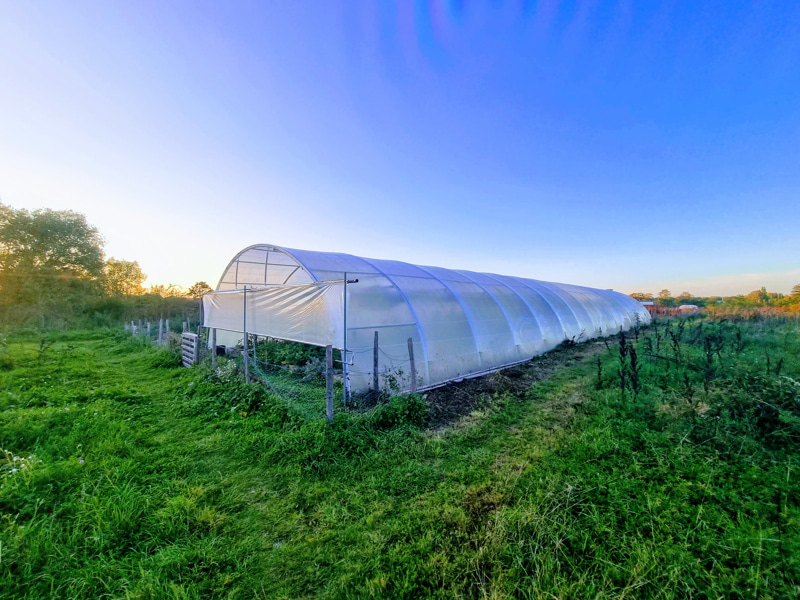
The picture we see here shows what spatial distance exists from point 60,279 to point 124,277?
7.44 m

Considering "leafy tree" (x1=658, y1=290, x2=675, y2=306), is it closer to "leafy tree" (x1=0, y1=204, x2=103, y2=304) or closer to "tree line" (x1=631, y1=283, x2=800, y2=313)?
"tree line" (x1=631, y1=283, x2=800, y2=313)

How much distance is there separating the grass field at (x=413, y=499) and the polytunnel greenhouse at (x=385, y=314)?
1.33 m

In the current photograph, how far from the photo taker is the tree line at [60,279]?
18.7 metres

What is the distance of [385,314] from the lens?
606 cm

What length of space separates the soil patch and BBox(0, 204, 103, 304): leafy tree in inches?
1047

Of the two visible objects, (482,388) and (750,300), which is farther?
(750,300)

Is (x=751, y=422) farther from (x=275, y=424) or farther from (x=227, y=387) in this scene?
(x=227, y=387)

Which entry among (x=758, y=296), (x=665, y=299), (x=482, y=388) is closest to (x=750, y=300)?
(x=758, y=296)

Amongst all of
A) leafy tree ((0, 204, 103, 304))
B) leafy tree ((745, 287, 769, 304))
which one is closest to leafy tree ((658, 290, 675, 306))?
leafy tree ((745, 287, 769, 304))

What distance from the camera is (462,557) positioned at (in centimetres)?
207

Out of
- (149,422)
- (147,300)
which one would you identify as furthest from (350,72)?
(147,300)

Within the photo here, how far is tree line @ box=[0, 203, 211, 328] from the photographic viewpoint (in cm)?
1872

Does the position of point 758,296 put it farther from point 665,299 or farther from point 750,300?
point 665,299

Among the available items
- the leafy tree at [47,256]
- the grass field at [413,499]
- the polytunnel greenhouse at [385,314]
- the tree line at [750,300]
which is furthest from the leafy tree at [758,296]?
the leafy tree at [47,256]
